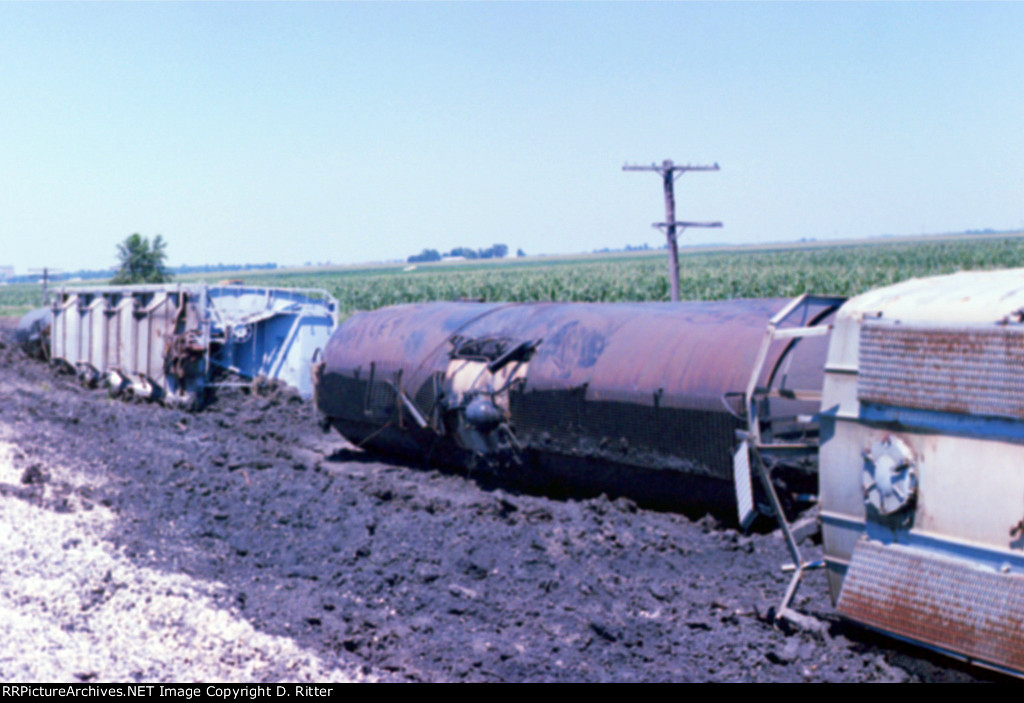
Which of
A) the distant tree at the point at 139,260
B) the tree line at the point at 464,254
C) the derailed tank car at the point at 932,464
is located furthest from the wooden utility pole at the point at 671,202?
the tree line at the point at 464,254

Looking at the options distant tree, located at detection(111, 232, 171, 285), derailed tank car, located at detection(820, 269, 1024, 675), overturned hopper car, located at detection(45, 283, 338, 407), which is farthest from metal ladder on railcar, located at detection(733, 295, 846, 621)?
distant tree, located at detection(111, 232, 171, 285)

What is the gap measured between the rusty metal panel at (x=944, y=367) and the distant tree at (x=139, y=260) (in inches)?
1368

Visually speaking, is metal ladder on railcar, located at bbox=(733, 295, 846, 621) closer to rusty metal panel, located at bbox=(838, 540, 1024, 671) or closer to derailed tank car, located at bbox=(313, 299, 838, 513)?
derailed tank car, located at bbox=(313, 299, 838, 513)

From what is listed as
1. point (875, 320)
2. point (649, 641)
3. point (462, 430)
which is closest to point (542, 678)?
point (649, 641)

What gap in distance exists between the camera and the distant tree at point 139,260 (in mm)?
36750

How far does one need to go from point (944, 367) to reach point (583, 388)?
15.2 feet

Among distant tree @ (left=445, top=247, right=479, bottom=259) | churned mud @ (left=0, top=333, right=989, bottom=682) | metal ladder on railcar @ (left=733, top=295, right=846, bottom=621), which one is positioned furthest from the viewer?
distant tree @ (left=445, top=247, right=479, bottom=259)

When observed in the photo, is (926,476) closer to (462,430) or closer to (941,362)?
(941,362)

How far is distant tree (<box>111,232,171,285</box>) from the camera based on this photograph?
3675 cm

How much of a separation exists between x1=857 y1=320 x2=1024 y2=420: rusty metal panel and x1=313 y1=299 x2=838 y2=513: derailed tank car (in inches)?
34.4

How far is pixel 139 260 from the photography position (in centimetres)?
3703

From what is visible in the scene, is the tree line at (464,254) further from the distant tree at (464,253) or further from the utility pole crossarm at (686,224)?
the utility pole crossarm at (686,224)

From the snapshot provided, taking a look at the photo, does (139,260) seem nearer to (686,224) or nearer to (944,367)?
(686,224)

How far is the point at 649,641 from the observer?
20.4ft
